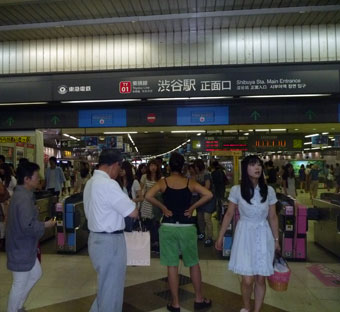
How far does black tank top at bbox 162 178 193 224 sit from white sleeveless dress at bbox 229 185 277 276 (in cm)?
56

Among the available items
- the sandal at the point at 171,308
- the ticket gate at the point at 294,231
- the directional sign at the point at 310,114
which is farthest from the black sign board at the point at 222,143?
the sandal at the point at 171,308

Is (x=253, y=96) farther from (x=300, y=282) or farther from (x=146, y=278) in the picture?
(x=146, y=278)

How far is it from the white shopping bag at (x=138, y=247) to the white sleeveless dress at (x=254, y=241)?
864mm

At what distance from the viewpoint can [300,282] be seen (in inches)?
189

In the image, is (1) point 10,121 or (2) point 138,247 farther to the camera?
(1) point 10,121

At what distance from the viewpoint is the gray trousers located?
2846 millimetres

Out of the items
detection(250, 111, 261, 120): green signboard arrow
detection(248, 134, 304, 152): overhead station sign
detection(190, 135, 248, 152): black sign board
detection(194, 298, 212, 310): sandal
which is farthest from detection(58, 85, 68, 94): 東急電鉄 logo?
detection(248, 134, 304, 152): overhead station sign

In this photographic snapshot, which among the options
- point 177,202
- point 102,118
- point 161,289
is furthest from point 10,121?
point 177,202

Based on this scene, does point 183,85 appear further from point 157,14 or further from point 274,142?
point 274,142

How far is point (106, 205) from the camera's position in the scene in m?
2.80

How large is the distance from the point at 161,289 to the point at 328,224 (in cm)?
363

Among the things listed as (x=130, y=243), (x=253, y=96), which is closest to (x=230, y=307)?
(x=130, y=243)

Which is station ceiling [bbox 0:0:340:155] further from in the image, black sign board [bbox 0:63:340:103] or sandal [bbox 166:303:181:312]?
sandal [bbox 166:303:181:312]

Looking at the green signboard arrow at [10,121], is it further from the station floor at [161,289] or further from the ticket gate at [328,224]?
the ticket gate at [328,224]
